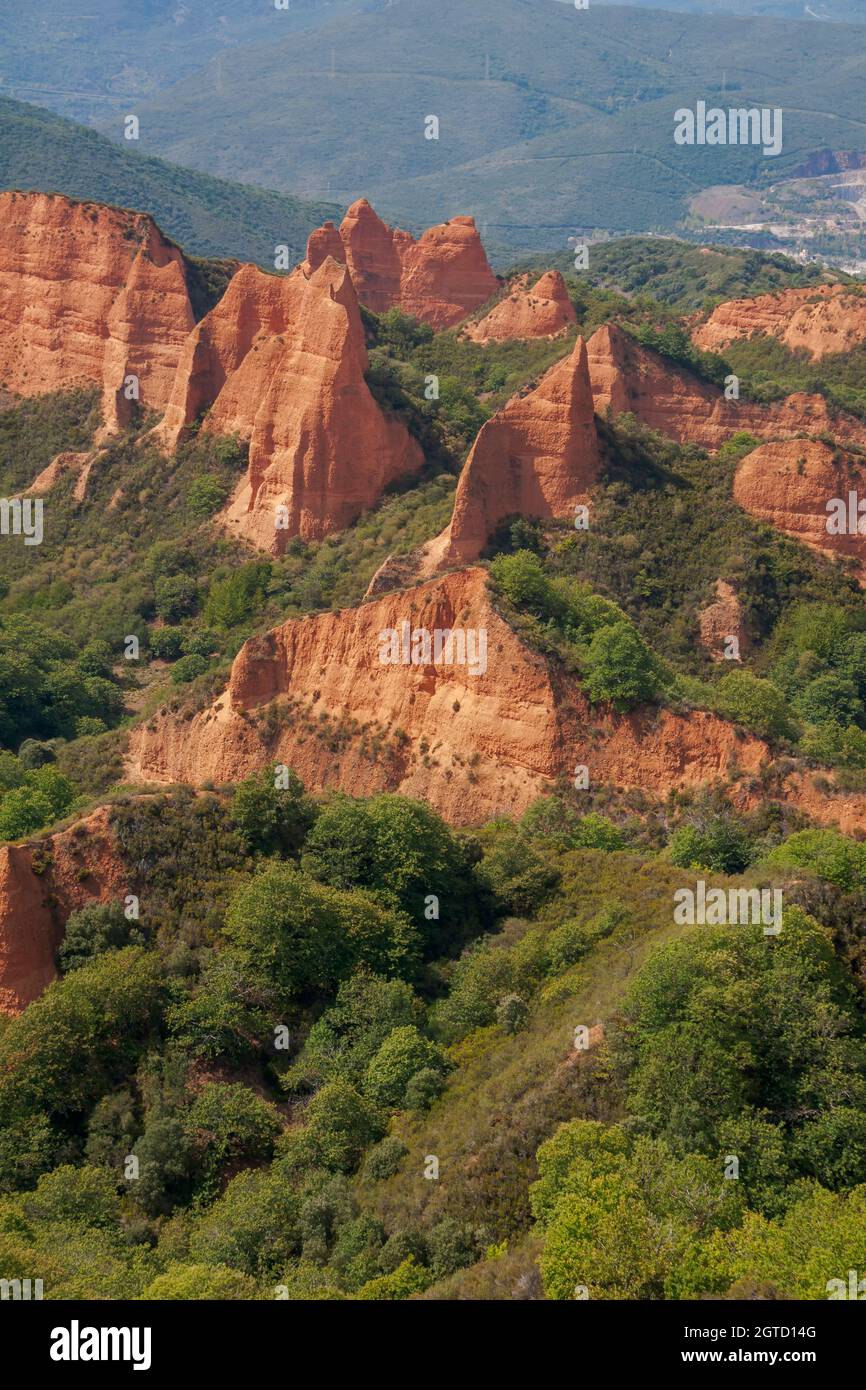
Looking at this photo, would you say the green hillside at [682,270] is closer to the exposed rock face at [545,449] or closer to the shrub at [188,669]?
the exposed rock face at [545,449]

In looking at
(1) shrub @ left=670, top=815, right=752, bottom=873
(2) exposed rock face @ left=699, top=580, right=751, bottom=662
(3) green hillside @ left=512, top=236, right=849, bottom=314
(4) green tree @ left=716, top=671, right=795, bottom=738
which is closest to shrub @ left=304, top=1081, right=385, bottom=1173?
(1) shrub @ left=670, top=815, right=752, bottom=873

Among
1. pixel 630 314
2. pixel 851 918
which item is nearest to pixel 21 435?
pixel 630 314

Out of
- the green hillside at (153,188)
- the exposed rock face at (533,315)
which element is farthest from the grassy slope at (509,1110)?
the green hillside at (153,188)

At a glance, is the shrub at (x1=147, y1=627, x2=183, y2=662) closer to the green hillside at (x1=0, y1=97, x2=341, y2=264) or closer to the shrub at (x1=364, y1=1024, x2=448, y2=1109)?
the shrub at (x1=364, y1=1024, x2=448, y2=1109)

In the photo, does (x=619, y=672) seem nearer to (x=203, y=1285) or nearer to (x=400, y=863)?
(x=400, y=863)

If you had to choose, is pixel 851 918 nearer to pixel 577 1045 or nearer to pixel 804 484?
pixel 577 1045

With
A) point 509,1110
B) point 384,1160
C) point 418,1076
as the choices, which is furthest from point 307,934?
point 509,1110
